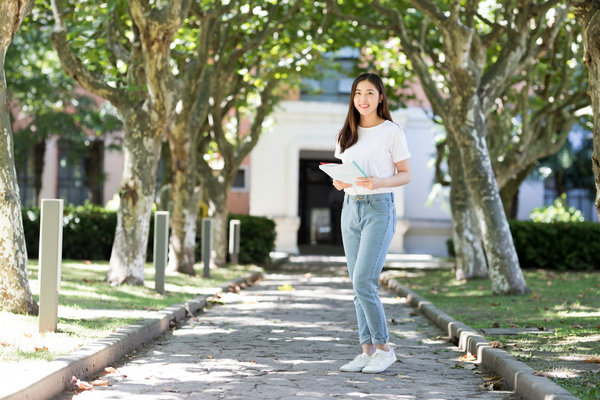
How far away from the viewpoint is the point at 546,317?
9125 millimetres

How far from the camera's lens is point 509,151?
18.6 m

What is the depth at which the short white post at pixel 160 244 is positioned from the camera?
11078 millimetres

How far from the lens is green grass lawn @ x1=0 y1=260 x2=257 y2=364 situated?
607cm

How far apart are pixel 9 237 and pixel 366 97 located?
3.84 metres

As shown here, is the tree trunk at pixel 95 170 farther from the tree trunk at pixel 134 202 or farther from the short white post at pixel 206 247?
the tree trunk at pixel 134 202

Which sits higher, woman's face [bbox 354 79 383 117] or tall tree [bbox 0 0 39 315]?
woman's face [bbox 354 79 383 117]

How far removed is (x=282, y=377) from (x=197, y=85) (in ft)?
30.9

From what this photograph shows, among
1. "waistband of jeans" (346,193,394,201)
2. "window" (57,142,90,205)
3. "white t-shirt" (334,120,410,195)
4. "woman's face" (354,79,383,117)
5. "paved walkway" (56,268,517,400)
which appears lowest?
"paved walkway" (56,268,517,400)

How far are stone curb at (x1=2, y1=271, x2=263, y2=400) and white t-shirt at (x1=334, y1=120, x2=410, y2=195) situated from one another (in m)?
2.26

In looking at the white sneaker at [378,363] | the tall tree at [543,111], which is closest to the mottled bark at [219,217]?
the tall tree at [543,111]

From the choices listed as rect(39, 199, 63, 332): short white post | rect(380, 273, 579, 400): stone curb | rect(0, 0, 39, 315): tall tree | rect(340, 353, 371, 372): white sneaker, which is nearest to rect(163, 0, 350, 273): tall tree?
rect(380, 273, 579, 400): stone curb

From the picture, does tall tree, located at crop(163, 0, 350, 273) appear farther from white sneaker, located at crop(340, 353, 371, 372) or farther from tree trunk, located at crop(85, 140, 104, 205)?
tree trunk, located at crop(85, 140, 104, 205)

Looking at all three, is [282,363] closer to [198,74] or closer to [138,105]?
[138,105]

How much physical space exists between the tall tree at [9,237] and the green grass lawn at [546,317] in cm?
442
